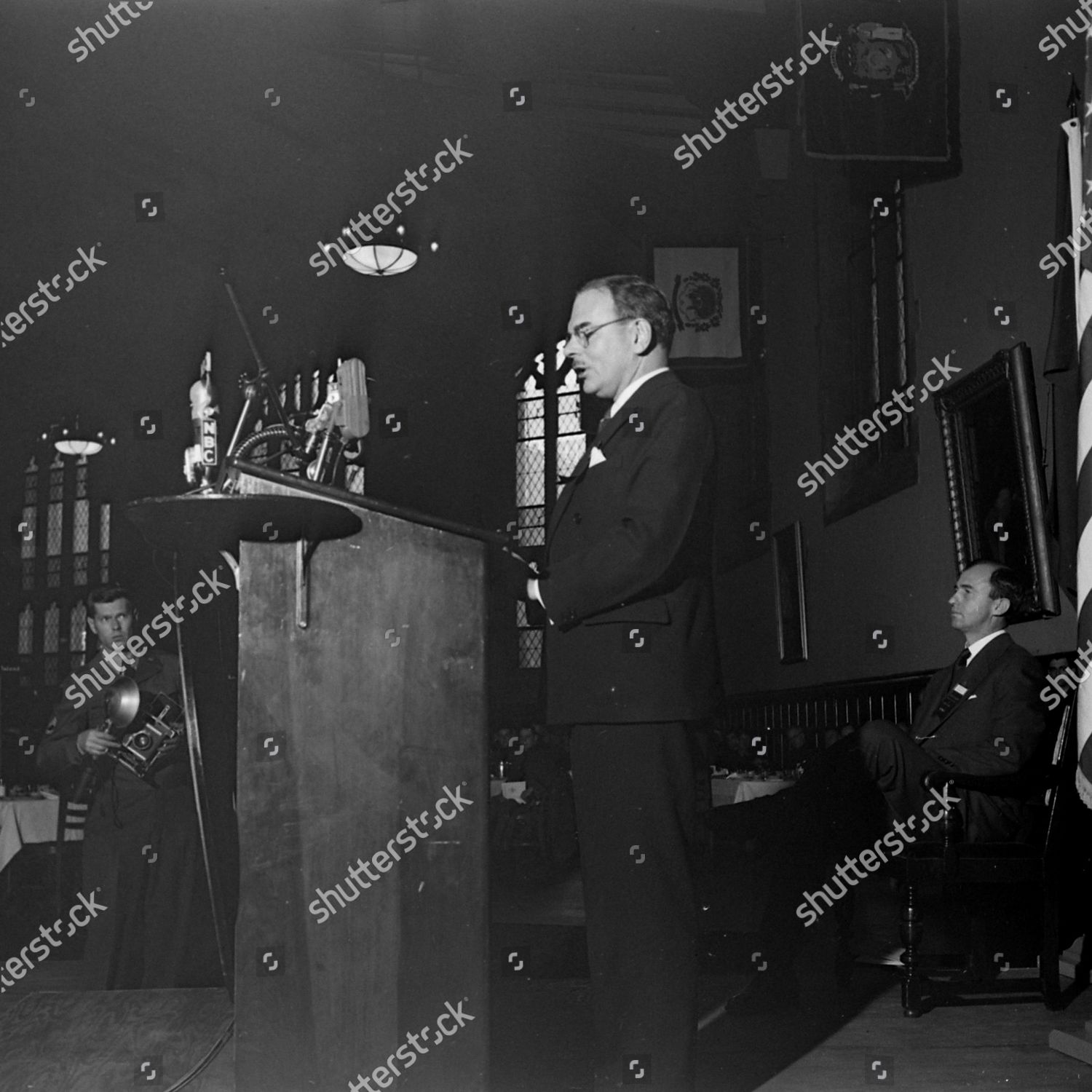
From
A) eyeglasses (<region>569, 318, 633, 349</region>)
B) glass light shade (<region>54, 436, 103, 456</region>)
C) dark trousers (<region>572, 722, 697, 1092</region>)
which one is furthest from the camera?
glass light shade (<region>54, 436, 103, 456</region>)

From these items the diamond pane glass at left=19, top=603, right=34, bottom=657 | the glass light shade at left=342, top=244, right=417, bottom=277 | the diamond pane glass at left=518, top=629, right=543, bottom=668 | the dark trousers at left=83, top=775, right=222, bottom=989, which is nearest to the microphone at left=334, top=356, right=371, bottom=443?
the dark trousers at left=83, top=775, right=222, bottom=989

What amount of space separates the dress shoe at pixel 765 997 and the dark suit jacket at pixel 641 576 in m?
1.88

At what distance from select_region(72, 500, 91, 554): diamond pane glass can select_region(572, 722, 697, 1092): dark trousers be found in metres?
14.5

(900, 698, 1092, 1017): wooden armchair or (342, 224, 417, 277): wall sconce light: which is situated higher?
(342, 224, 417, 277): wall sconce light

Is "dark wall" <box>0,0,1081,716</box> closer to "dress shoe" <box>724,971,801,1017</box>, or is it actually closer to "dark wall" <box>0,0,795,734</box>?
"dark wall" <box>0,0,795,734</box>

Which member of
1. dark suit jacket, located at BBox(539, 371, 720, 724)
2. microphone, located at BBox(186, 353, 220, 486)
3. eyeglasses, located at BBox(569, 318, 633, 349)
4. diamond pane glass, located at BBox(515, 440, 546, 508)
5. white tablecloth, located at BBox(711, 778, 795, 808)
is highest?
diamond pane glass, located at BBox(515, 440, 546, 508)

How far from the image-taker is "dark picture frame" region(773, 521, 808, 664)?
897cm

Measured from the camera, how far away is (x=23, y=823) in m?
6.36

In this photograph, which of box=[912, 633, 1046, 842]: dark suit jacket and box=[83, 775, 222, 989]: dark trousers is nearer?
box=[912, 633, 1046, 842]: dark suit jacket

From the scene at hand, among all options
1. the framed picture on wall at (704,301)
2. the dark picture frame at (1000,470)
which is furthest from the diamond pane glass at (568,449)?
the dark picture frame at (1000,470)

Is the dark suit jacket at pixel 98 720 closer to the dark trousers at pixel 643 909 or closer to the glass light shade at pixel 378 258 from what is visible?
the dark trousers at pixel 643 909

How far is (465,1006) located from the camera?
84.5 inches

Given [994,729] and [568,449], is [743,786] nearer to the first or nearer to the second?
[994,729]

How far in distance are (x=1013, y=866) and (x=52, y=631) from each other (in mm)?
13092
